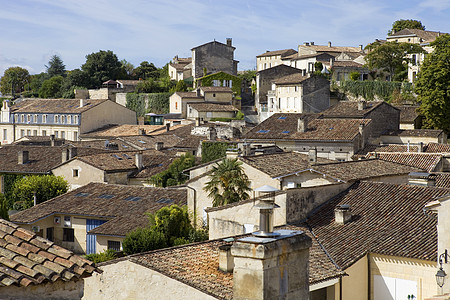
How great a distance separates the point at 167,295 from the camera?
576 inches

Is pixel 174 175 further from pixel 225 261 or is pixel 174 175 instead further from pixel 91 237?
pixel 225 261

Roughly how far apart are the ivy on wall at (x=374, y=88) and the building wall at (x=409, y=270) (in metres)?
49.7

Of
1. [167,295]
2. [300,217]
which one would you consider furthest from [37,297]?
[300,217]

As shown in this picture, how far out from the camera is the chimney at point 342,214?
20.8 metres

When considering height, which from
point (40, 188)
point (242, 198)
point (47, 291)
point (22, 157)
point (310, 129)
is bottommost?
point (40, 188)

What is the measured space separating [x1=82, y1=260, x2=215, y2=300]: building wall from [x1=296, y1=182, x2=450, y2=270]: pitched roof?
519 cm

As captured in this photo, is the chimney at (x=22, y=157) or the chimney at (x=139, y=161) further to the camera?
the chimney at (x=22, y=157)

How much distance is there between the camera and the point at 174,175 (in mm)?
43125

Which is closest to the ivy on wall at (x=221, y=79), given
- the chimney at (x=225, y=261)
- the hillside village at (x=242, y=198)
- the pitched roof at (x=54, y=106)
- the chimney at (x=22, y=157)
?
the hillside village at (x=242, y=198)

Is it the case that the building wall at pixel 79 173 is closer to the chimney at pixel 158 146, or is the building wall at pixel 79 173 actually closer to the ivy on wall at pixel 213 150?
the ivy on wall at pixel 213 150

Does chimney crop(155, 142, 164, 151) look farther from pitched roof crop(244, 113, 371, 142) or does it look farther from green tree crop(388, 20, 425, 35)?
green tree crop(388, 20, 425, 35)

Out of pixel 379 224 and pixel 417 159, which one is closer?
pixel 379 224

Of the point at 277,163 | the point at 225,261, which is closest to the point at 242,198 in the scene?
the point at 277,163

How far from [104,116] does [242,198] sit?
50061 millimetres
